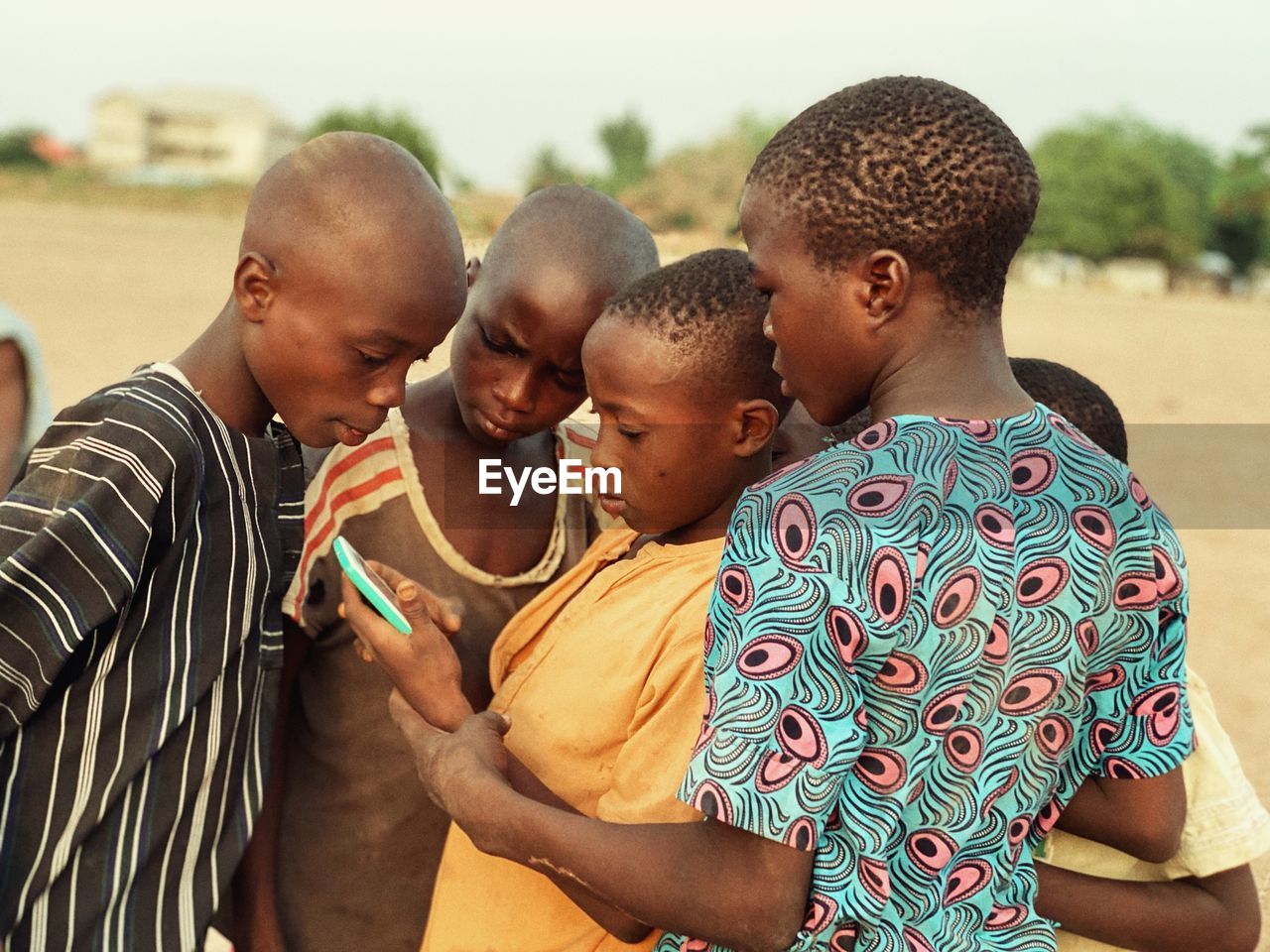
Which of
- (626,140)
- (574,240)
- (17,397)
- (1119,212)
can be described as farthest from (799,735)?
(626,140)

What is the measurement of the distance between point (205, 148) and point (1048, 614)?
75.0m

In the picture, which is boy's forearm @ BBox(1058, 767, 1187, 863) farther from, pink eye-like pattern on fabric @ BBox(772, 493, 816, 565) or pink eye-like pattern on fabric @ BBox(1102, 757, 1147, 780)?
pink eye-like pattern on fabric @ BBox(772, 493, 816, 565)

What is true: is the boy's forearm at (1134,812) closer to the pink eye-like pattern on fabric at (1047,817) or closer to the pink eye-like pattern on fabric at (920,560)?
the pink eye-like pattern on fabric at (1047,817)

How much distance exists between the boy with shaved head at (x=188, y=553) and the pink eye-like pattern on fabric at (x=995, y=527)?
1.02 m

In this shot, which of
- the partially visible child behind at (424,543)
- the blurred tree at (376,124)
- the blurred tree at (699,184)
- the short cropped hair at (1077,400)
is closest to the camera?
the short cropped hair at (1077,400)

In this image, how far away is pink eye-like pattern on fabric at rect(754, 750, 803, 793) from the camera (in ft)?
4.08

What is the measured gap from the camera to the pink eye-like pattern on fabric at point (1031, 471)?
4.38 ft

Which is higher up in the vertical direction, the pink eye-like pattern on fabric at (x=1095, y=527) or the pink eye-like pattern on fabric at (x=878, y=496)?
the pink eye-like pattern on fabric at (x=878, y=496)

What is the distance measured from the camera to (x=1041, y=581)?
4.33ft

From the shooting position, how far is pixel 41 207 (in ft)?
93.6

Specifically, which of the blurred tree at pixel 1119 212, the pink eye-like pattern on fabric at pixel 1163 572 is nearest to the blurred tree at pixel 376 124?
the blurred tree at pixel 1119 212

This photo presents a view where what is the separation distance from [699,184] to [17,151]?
2939cm

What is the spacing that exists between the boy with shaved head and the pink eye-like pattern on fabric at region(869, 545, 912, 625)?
0.98 m

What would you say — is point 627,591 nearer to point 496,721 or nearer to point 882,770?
point 496,721
